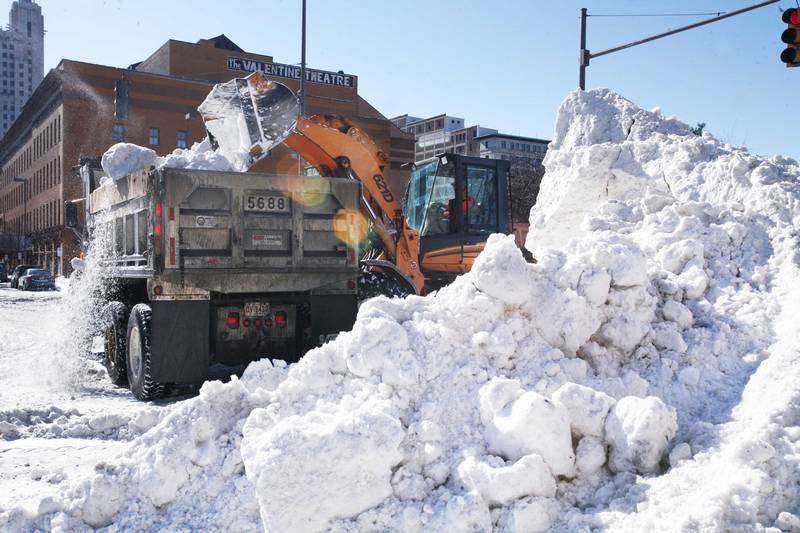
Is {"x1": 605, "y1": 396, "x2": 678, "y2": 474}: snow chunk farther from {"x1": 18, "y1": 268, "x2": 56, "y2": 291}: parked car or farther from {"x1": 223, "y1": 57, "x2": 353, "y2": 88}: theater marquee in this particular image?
{"x1": 223, "y1": 57, "x2": 353, "y2": 88}: theater marquee

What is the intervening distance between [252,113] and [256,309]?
9.58 ft

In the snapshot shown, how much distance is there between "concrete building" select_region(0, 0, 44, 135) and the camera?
14400 cm

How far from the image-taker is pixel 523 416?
150 inches

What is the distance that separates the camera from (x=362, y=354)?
4.41 meters

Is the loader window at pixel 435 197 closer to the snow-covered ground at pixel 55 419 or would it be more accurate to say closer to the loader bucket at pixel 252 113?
the loader bucket at pixel 252 113

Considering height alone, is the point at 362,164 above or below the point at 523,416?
above

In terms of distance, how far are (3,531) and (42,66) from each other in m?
173

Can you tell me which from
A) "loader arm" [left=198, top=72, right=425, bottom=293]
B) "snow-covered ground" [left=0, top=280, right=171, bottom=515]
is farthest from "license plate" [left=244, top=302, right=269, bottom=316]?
"loader arm" [left=198, top=72, right=425, bottom=293]

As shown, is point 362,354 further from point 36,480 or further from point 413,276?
point 413,276

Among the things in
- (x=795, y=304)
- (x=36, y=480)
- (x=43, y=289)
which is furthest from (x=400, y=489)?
(x=43, y=289)

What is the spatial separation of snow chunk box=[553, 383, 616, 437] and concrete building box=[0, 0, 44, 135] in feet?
529

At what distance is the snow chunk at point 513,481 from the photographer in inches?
141

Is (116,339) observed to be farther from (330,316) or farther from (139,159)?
(330,316)

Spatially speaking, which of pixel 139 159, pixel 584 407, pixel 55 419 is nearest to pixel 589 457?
pixel 584 407
